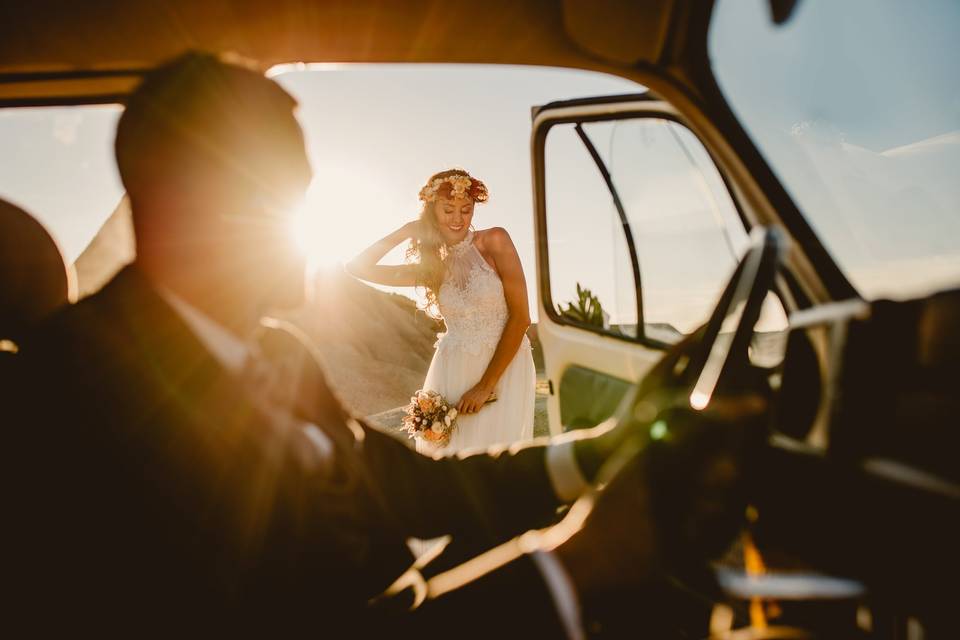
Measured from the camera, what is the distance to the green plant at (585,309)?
2887 mm

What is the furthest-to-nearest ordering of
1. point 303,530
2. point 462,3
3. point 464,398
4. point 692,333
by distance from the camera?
point 464,398 < point 462,3 < point 692,333 < point 303,530

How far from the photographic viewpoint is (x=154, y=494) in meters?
1.01

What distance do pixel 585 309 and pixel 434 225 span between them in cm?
123

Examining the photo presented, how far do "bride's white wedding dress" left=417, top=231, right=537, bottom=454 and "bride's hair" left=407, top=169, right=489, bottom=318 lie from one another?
0.07 meters

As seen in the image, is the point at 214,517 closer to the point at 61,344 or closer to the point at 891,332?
the point at 61,344

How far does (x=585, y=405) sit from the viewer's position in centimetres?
272

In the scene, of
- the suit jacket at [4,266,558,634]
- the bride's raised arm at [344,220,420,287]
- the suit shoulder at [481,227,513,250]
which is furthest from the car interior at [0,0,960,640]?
the bride's raised arm at [344,220,420,287]

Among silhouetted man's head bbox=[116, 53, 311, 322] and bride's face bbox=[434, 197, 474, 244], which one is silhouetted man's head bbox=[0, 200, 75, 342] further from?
bride's face bbox=[434, 197, 474, 244]

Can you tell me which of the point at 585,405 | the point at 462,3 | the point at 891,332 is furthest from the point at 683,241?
the point at 891,332

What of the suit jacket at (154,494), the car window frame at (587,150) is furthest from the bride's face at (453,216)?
the suit jacket at (154,494)

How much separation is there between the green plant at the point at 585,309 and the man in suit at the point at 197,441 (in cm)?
149

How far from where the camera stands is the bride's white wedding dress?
3689mm

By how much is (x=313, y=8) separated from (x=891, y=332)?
4.79 ft

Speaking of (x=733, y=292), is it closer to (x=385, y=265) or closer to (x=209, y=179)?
(x=209, y=179)
